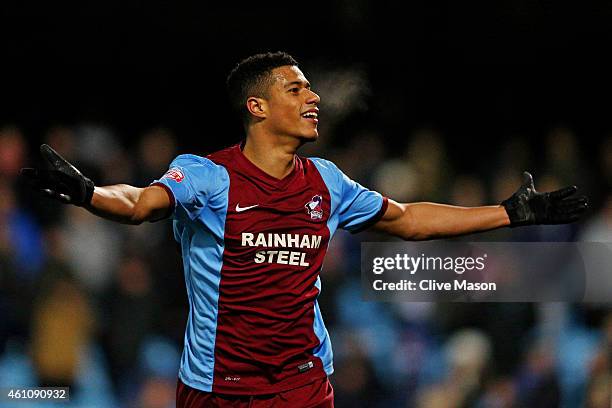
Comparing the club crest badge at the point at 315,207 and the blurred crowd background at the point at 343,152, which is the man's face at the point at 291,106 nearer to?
the club crest badge at the point at 315,207

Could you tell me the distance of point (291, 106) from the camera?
2770mm

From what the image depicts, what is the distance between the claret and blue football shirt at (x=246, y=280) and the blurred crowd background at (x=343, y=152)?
134cm

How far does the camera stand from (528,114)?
400 cm

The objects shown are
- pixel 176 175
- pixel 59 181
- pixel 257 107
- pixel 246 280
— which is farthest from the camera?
pixel 257 107

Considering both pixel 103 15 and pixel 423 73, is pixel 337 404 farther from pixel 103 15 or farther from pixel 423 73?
pixel 103 15

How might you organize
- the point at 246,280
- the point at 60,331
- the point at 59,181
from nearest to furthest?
the point at 59,181, the point at 246,280, the point at 60,331

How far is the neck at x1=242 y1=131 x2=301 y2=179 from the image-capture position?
8.89ft

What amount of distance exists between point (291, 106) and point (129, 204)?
Answer: 2.35 ft

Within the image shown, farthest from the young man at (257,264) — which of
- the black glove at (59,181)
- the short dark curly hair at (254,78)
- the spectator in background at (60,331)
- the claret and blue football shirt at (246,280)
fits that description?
the spectator in background at (60,331)

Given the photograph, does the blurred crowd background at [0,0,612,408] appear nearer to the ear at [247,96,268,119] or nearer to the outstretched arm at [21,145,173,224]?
the ear at [247,96,268,119]

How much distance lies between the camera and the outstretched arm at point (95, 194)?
2.06 metres

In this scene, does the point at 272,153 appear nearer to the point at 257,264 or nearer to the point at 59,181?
the point at 257,264

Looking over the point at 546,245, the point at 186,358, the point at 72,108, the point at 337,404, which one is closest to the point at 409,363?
the point at 337,404

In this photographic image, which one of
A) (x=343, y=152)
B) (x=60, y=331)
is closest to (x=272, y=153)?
(x=343, y=152)
